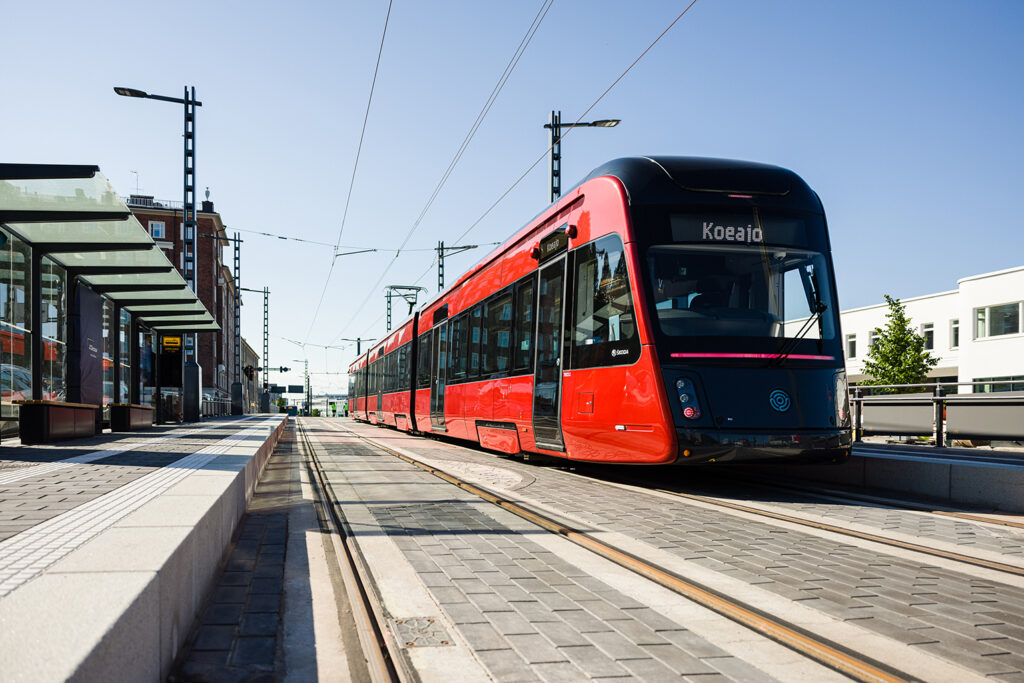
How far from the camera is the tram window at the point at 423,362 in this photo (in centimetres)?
2070

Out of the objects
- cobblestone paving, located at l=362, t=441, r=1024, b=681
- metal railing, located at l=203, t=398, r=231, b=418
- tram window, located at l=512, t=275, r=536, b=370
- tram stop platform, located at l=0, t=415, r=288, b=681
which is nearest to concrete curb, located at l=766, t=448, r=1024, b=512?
cobblestone paving, located at l=362, t=441, r=1024, b=681

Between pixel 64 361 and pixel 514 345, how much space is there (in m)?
10.0

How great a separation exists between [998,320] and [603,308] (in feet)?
120

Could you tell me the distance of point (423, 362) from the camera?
21328 mm

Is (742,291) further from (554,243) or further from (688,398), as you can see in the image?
(554,243)

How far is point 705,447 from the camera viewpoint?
839 cm

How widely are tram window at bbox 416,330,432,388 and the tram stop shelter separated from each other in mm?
5535

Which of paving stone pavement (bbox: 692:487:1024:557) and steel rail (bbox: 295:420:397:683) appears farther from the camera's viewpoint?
paving stone pavement (bbox: 692:487:1024:557)

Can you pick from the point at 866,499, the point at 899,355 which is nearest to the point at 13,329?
the point at 866,499

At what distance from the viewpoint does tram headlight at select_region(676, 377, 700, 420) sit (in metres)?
8.46

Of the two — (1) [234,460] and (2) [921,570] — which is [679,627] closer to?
(2) [921,570]

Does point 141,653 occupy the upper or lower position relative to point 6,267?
lower

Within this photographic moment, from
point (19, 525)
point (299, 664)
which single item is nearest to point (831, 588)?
point (299, 664)

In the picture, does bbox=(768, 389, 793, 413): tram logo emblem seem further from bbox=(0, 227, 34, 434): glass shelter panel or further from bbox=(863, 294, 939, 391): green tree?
bbox=(863, 294, 939, 391): green tree
